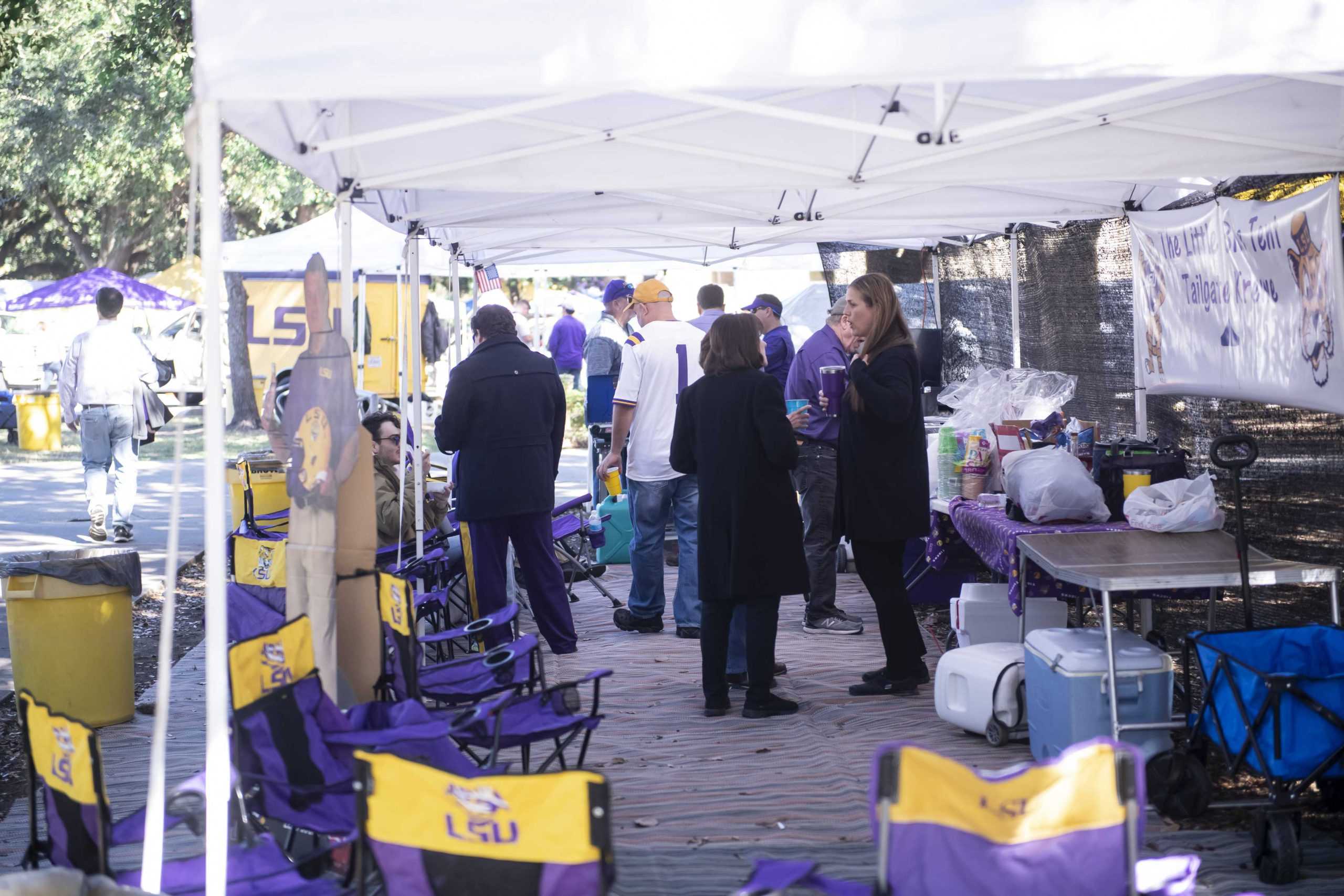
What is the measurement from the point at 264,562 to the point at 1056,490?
3.34 metres

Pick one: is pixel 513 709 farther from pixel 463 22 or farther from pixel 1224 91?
pixel 1224 91

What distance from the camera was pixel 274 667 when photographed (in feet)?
12.2

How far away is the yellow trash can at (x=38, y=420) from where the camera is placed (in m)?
17.4

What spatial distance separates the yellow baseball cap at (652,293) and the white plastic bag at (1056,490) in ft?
7.17

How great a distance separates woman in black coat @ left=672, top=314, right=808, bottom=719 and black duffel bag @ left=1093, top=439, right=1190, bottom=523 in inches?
54.1

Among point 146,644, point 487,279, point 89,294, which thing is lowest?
point 146,644

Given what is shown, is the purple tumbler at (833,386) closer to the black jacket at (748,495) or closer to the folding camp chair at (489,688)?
the black jacket at (748,495)

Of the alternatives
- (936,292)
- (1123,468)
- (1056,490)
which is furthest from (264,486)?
(936,292)

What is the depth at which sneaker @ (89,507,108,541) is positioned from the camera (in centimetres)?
995

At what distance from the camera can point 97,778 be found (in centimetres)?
284

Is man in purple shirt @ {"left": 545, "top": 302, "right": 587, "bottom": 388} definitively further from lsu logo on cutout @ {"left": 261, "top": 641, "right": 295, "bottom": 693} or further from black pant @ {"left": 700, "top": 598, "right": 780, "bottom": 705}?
lsu logo on cutout @ {"left": 261, "top": 641, "right": 295, "bottom": 693}

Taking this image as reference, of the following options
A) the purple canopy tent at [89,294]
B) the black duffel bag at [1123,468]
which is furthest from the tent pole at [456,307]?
the purple canopy tent at [89,294]

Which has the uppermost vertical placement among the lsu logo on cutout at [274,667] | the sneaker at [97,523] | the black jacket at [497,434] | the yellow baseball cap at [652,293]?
the yellow baseball cap at [652,293]

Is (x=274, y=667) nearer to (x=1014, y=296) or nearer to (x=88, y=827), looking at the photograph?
(x=88, y=827)
